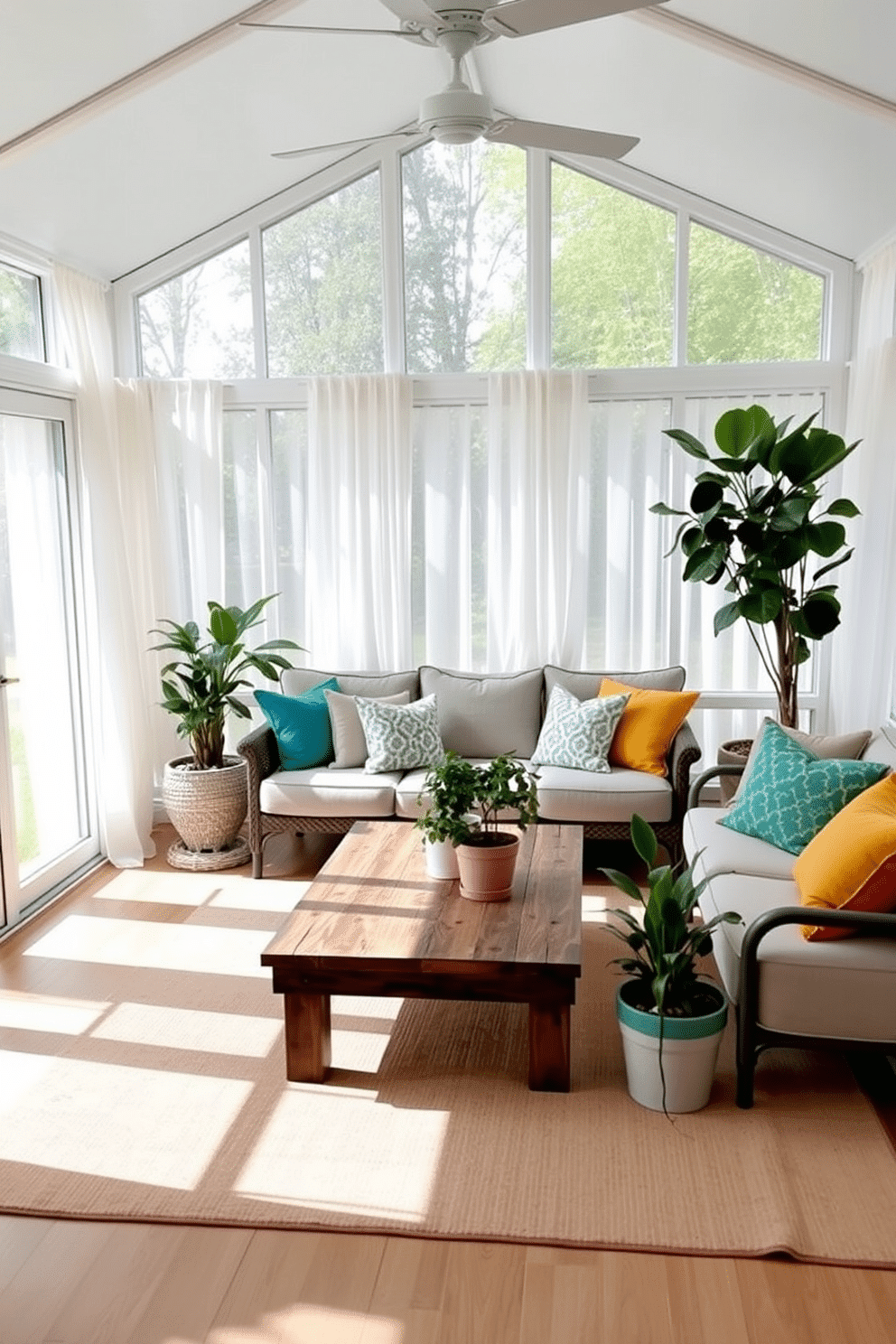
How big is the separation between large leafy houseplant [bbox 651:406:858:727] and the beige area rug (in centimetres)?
177

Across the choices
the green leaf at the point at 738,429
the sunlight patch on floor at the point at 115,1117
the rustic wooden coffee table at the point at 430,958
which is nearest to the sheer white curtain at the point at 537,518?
the green leaf at the point at 738,429

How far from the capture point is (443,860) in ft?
12.5

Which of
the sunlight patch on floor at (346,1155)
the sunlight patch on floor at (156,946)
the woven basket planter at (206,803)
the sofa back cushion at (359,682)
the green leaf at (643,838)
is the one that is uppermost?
the sofa back cushion at (359,682)

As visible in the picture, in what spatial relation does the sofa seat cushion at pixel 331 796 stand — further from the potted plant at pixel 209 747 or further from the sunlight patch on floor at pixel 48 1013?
the sunlight patch on floor at pixel 48 1013

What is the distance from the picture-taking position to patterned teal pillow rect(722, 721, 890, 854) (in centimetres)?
376

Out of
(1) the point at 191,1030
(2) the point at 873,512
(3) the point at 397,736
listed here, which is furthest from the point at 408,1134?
(2) the point at 873,512

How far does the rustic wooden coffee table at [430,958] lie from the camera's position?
10.3 ft

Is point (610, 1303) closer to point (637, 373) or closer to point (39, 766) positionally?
point (39, 766)

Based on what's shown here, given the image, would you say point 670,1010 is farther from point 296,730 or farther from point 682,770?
point 296,730

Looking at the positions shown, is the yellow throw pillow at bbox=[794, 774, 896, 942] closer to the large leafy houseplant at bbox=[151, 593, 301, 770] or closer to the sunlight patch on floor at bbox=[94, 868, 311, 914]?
the sunlight patch on floor at bbox=[94, 868, 311, 914]

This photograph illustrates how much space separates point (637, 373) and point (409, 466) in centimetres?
126

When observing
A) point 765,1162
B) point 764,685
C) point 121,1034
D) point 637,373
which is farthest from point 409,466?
point 765,1162

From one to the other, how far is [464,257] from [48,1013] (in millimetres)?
4102

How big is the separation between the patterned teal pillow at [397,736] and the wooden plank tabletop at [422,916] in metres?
0.92
